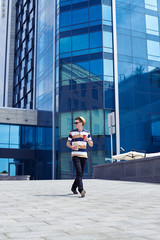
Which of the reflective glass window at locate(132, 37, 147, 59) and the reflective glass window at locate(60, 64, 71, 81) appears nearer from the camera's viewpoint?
the reflective glass window at locate(60, 64, 71, 81)

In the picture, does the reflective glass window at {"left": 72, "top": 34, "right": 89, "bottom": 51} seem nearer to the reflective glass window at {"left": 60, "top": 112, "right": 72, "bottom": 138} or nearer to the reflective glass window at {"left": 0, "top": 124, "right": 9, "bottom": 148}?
the reflective glass window at {"left": 60, "top": 112, "right": 72, "bottom": 138}

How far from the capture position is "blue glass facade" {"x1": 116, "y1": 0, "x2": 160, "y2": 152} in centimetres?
2681

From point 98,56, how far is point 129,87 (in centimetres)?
393

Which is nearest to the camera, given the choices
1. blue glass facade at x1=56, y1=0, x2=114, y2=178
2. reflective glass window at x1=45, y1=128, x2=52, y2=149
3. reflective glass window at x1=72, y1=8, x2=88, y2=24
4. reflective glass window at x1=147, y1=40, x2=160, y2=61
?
blue glass facade at x1=56, y1=0, x2=114, y2=178

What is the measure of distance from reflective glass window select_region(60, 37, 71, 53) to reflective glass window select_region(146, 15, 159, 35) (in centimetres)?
772

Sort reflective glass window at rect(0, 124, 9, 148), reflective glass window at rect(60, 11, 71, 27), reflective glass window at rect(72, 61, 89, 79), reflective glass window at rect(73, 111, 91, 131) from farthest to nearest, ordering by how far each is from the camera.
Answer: reflective glass window at rect(0, 124, 9, 148) → reflective glass window at rect(60, 11, 71, 27) → reflective glass window at rect(72, 61, 89, 79) → reflective glass window at rect(73, 111, 91, 131)

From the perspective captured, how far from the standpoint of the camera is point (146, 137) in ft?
88.2

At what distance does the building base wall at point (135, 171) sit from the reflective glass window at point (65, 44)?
51.5 feet

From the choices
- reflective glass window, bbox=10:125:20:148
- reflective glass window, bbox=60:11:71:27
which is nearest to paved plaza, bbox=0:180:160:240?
reflective glass window, bbox=60:11:71:27

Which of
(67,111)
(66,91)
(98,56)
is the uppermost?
(98,56)

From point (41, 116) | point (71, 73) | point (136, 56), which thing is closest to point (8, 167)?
point (41, 116)

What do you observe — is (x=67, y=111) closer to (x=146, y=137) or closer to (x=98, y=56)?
(x=98, y=56)

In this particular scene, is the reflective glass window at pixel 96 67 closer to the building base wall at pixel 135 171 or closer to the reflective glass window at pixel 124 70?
the reflective glass window at pixel 124 70

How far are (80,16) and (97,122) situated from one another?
34.2 feet
